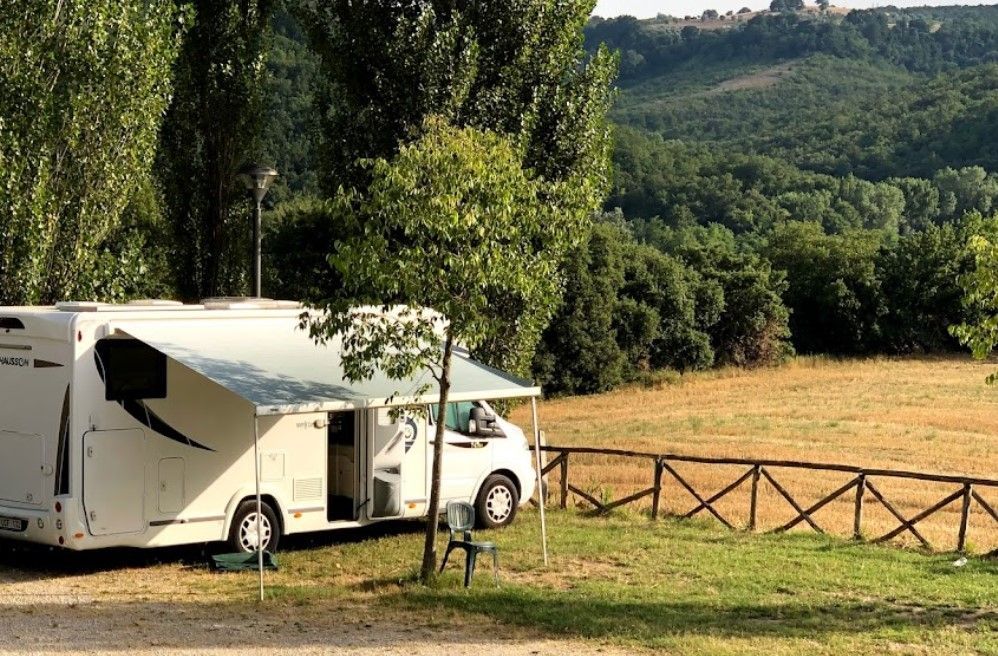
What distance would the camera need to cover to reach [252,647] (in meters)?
10.6

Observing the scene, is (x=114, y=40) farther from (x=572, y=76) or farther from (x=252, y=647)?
(x=252, y=647)

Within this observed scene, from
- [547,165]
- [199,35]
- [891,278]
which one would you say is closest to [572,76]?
[547,165]

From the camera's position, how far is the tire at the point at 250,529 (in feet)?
47.7

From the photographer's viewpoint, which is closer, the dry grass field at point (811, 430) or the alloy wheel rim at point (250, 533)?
the alloy wheel rim at point (250, 533)

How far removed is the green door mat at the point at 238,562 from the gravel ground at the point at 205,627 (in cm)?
57

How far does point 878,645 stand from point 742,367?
45.1 m

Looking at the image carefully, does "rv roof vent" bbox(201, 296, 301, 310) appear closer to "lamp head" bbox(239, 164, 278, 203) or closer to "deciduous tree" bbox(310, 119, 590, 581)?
"deciduous tree" bbox(310, 119, 590, 581)

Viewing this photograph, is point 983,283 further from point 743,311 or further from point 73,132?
point 743,311

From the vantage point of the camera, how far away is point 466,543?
42.8 ft

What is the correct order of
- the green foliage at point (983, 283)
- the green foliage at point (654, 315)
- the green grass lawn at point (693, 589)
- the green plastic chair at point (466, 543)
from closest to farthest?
the green grass lawn at point (693, 589), the green foliage at point (983, 283), the green plastic chair at point (466, 543), the green foliage at point (654, 315)

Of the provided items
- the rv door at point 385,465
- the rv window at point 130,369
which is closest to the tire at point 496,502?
the rv door at point 385,465

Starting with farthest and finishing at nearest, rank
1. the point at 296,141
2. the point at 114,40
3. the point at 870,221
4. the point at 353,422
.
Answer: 1. the point at 870,221
2. the point at 296,141
3. the point at 114,40
4. the point at 353,422

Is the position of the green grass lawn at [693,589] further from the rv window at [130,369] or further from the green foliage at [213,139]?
the green foliage at [213,139]

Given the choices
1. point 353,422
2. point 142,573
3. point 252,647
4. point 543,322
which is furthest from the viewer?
point 543,322
